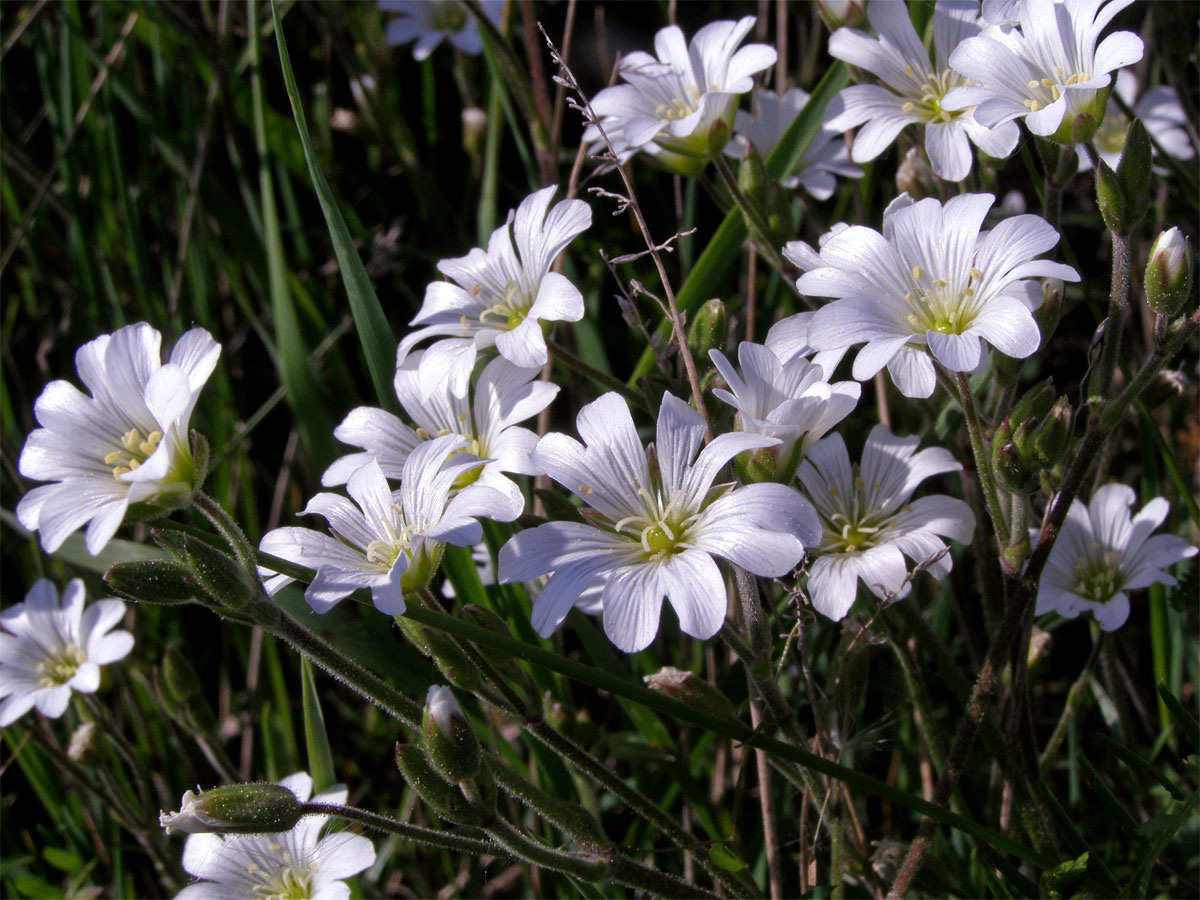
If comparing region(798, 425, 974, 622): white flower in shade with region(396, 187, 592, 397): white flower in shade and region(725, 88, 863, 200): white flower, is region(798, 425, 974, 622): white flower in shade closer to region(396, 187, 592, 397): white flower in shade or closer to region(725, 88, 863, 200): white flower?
region(396, 187, 592, 397): white flower in shade

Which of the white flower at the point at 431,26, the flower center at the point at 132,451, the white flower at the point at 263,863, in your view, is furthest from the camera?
the white flower at the point at 431,26

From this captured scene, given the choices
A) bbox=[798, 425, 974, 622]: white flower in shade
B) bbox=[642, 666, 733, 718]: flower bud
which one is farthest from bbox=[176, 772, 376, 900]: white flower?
bbox=[798, 425, 974, 622]: white flower in shade

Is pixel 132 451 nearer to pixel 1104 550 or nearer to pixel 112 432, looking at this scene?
pixel 112 432

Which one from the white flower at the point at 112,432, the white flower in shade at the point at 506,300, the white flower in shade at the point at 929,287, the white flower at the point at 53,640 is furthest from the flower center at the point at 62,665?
the white flower in shade at the point at 929,287

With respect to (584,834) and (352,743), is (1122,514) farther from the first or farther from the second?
(352,743)

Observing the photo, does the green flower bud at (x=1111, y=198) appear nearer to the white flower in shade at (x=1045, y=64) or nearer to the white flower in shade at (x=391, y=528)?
the white flower in shade at (x=1045, y=64)
